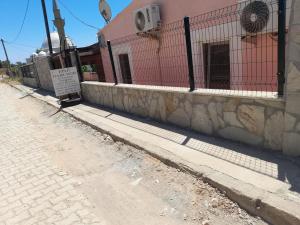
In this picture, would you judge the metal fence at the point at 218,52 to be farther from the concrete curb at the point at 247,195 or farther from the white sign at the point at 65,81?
the white sign at the point at 65,81

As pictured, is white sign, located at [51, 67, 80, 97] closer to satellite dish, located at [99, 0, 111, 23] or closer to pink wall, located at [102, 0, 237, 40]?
pink wall, located at [102, 0, 237, 40]

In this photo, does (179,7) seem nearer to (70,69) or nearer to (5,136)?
(70,69)

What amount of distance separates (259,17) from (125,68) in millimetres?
6685

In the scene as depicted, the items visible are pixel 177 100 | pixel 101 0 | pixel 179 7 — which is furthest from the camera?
pixel 101 0

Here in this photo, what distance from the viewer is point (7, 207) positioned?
347 cm

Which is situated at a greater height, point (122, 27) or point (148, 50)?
point (122, 27)

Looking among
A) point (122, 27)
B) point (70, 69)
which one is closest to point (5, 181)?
point (70, 69)

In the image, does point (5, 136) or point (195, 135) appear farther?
point (5, 136)

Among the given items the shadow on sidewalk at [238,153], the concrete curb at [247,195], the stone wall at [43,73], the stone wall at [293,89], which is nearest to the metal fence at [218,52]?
the stone wall at [293,89]

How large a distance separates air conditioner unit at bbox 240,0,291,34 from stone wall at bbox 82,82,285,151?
2.32 metres

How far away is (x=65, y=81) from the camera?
32.0 ft

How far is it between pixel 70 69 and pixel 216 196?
26.3 ft

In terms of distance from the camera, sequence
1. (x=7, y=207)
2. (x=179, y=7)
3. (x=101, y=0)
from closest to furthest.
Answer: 1. (x=7, y=207)
2. (x=179, y=7)
3. (x=101, y=0)

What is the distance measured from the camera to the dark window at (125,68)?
1120 centimetres
